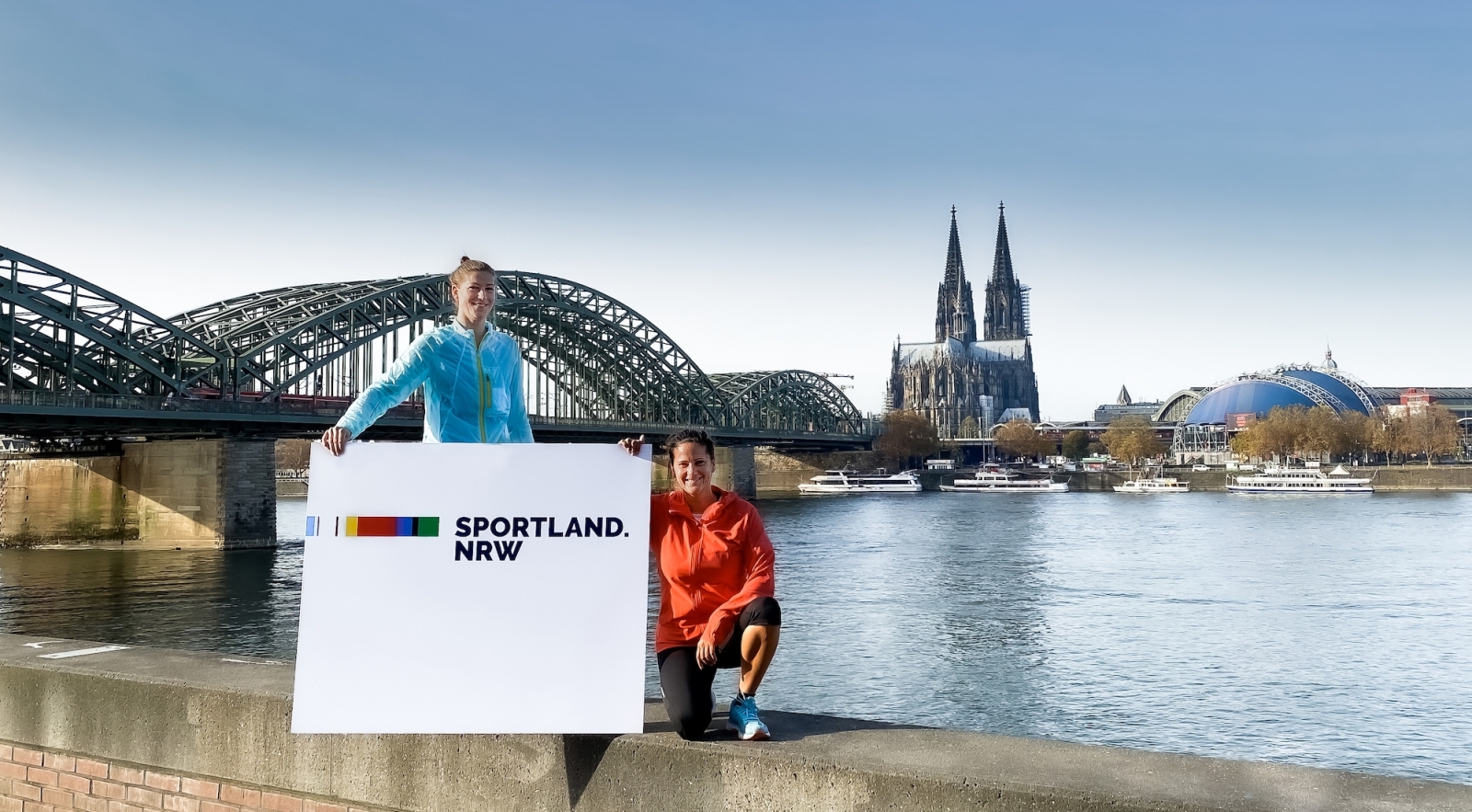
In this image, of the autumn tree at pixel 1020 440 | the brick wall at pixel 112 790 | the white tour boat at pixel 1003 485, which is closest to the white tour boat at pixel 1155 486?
the white tour boat at pixel 1003 485

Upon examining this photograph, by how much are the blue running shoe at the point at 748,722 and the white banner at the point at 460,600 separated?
432 mm

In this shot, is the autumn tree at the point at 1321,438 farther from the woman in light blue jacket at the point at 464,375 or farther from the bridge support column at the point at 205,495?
the woman in light blue jacket at the point at 464,375

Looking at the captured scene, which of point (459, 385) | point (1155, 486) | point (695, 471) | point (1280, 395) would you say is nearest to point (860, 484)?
point (1155, 486)

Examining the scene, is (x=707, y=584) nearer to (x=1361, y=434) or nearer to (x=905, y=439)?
(x=905, y=439)

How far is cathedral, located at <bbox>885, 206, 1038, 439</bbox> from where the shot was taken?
161625mm

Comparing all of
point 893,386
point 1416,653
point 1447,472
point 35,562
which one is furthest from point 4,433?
point 893,386

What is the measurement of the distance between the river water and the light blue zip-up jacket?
37.2ft

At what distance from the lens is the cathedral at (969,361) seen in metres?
162

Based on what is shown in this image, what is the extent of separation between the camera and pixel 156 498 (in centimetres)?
4584

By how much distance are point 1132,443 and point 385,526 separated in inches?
5078

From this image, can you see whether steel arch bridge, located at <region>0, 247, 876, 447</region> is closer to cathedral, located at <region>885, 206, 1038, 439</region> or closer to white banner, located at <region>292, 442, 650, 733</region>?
white banner, located at <region>292, 442, 650, 733</region>

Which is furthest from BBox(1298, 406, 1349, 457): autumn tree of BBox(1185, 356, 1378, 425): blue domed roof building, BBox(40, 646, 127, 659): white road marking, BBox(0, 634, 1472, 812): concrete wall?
BBox(40, 646, 127, 659): white road marking

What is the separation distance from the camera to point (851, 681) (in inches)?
696

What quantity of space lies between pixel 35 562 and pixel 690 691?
42.6m
